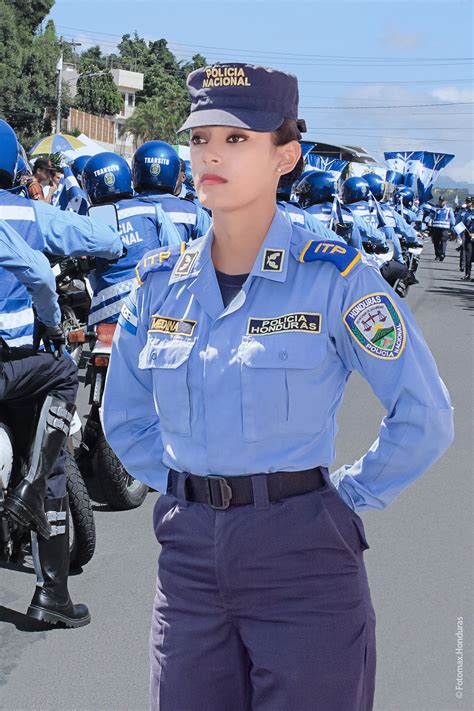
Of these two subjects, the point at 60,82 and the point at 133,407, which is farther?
the point at 60,82

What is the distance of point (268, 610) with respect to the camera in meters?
2.18

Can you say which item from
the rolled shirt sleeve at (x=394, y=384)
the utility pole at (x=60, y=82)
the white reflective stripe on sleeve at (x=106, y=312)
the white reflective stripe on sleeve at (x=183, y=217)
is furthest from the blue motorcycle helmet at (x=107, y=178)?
the utility pole at (x=60, y=82)

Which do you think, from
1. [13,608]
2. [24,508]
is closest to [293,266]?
[24,508]

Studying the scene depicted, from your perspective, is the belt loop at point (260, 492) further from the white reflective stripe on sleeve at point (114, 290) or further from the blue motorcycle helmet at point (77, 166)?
the blue motorcycle helmet at point (77, 166)

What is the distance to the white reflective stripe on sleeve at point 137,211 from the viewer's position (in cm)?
658

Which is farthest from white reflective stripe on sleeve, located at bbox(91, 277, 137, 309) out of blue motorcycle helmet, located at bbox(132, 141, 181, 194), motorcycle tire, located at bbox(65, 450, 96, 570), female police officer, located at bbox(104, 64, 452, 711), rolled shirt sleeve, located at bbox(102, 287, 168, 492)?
female police officer, located at bbox(104, 64, 452, 711)

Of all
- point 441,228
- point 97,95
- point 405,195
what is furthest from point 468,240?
point 97,95

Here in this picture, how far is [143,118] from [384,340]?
282ft

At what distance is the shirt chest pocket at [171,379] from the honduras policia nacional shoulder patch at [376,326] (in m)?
0.35

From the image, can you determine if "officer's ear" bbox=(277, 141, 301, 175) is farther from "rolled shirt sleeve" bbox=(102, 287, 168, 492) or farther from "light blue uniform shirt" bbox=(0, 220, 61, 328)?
"light blue uniform shirt" bbox=(0, 220, 61, 328)

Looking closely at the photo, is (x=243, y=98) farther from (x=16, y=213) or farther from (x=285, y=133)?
(x=16, y=213)

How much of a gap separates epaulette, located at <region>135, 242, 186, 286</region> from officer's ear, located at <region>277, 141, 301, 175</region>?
0.99ft

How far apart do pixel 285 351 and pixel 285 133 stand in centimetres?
49

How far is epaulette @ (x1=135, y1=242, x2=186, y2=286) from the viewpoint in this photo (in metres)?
2.43
